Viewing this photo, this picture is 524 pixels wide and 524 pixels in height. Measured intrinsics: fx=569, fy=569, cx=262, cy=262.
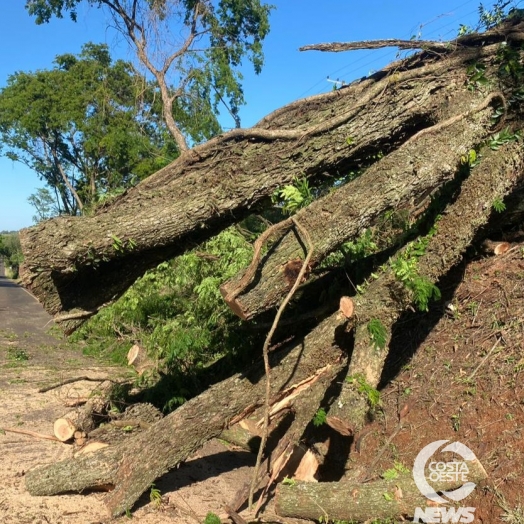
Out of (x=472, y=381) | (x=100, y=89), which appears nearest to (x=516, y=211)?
(x=472, y=381)

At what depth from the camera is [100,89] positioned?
25.1 meters

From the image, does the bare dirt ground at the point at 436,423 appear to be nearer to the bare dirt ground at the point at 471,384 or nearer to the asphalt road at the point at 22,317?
the bare dirt ground at the point at 471,384

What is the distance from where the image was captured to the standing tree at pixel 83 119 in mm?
23938

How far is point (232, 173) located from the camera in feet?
14.6

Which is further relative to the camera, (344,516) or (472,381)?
(472,381)

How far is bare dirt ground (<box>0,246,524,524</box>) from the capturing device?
3787mm

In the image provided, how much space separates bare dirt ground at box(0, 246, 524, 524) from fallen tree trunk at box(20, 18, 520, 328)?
142 cm

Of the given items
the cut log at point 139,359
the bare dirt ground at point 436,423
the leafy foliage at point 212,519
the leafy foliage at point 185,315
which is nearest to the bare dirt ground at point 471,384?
the bare dirt ground at point 436,423

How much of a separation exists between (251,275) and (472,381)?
1868 millimetres

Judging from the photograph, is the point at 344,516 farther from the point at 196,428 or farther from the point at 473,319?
the point at 473,319

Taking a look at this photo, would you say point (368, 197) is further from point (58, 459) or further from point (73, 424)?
point (58, 459)

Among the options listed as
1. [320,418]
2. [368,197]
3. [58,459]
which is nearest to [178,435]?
[320,418]

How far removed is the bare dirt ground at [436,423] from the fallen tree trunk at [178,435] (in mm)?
116

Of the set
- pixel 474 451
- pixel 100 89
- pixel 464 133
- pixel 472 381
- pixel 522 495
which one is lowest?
pixel 522 495
